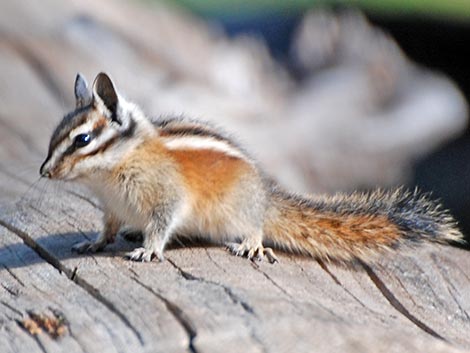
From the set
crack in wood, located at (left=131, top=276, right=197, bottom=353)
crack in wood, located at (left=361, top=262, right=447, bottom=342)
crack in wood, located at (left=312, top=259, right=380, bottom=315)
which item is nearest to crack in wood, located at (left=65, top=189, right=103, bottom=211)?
crack in wood, located at (left=312, top=259, right=380, bottom=315)

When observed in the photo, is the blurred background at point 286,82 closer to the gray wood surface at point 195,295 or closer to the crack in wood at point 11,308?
the gray wood surface at point 195,295

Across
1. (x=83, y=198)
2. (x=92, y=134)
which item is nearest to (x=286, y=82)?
(x=83, y=198)

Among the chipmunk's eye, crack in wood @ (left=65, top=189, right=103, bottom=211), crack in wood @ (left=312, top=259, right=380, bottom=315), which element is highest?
the chipmunk's eye

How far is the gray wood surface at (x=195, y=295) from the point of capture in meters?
3.49

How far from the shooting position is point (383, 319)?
3.86m

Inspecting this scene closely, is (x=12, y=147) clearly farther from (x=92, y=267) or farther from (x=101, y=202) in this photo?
(x=92, y=267)

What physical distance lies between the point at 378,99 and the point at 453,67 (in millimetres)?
1680

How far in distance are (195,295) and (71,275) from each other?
58 cm

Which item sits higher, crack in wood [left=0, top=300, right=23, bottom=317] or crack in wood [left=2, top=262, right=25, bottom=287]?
crack in wood [left=0, top=300, right=23, bottom=317]

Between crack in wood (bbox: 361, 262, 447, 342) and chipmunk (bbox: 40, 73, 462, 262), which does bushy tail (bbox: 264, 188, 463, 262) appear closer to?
chipmunk (bbox: 40, 73, 462, 262)

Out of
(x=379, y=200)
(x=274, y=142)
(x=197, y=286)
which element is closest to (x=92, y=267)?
(x=197, y=286)

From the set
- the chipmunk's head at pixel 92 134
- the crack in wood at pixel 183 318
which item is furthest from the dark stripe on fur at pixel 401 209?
the crack in wood at pixel 183 318

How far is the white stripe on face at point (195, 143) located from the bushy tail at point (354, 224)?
0.32 m

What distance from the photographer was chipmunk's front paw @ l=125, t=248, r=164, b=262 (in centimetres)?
440
